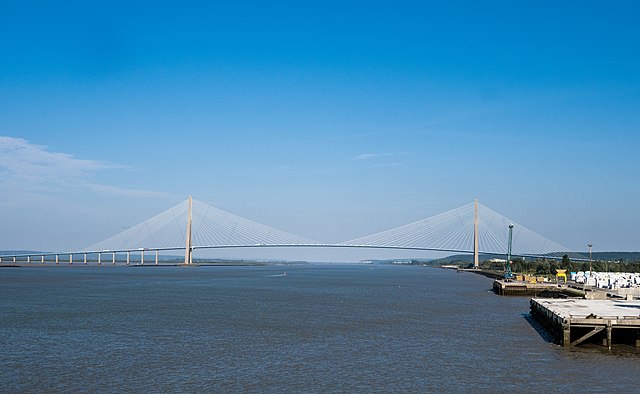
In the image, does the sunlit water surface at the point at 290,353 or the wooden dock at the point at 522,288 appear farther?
the wooden dock at the point at 522,288

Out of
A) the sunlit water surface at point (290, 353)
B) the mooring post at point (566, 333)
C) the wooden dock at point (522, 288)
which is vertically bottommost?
the wooden dock at point (522, 288)

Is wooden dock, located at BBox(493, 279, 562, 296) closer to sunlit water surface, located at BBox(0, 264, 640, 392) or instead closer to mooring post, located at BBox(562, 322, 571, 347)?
sunlit water surface, located at BBox(0, 264, 640, 392)

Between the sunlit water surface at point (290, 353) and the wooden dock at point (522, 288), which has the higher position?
the sunlit water surface at point (290, 353)

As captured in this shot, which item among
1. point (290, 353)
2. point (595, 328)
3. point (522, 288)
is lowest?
point (522, 288)

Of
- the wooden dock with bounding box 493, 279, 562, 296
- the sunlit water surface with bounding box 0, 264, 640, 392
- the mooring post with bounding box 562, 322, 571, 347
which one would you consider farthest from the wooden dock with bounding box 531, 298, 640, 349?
the wooden dock with bounding box 493, 279, 562, 296

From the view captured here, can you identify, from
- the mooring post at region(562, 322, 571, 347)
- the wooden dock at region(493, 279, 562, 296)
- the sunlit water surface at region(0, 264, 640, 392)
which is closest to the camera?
the sunlit water surface at region(0, 264, 640, 392)

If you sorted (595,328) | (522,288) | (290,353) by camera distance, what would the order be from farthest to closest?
(522,288)
(595,328)
(290,353)

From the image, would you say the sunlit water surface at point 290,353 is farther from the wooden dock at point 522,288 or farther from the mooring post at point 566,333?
the wooden dock at point 522,288

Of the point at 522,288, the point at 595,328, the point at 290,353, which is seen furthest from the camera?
the point at 522,288

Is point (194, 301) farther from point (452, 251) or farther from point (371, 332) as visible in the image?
point (452, 251)

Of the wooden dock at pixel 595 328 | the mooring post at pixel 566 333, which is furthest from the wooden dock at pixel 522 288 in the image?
the mooring post at pixel 566 333

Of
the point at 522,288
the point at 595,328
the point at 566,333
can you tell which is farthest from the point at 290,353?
the point at 522,288

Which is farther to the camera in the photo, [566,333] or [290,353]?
[566,333]

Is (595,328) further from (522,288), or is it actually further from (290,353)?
(522,288)
